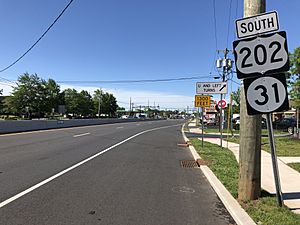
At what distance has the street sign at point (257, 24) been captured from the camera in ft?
18.0

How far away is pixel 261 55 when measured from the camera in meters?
5.41

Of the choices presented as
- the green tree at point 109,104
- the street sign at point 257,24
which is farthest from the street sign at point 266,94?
the green tree at point 109,104

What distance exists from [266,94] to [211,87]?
995cm

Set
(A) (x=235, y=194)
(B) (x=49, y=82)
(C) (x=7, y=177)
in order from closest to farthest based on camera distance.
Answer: (A) (x=235, y=194) → (C) (x=7, y=177) → (B) (x=49, y=82)

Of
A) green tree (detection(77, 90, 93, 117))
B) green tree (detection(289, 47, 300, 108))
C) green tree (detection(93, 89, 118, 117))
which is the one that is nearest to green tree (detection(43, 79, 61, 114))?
green tree (detection(77, 90, 93, 117))

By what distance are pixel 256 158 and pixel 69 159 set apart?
7015mm

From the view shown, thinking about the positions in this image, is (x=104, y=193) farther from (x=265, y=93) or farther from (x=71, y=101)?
(x=71, y=101)

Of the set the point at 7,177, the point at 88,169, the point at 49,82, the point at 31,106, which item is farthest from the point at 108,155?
the point at 49,82

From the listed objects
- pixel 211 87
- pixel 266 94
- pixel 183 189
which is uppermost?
pixel 211 87

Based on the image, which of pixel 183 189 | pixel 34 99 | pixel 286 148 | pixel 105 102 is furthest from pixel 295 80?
pixel 105 102

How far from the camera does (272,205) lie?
5.54 meters

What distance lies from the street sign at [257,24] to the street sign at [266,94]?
820 mm

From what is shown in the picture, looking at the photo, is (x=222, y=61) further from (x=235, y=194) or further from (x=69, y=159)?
(x=235, y=194)

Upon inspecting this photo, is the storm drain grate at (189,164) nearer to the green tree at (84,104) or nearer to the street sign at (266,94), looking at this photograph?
the street sign at (266,94)
